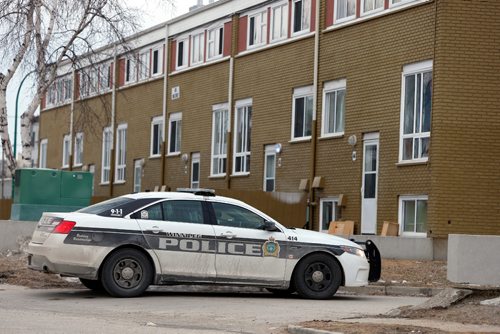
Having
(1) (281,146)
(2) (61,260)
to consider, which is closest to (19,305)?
(2) (61,260)

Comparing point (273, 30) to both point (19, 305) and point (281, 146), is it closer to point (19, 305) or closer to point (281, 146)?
point (281, 146)

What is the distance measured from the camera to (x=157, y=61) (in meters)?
45.9

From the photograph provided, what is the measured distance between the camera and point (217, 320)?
15078 mm

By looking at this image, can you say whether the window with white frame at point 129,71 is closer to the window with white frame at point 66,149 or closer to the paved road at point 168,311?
the window with white frame at point 66,149

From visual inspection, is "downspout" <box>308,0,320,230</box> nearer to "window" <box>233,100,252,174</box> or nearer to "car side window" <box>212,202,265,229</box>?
"window" <box>233,100,252,174</box>

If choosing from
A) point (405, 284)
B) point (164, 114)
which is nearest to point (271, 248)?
point (405, 284)

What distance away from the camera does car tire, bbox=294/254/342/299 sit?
1838 cm

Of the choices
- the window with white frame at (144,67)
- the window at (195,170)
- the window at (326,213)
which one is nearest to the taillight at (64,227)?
the window at (326,213)

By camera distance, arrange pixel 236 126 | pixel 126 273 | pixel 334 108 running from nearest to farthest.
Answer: pixel 126 273 → pixel 334 108 → pixel 236 126

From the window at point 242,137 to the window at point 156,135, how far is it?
6545mm

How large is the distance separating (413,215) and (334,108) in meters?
5.18

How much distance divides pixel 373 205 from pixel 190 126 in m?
13.0

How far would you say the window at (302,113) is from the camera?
1366 inches

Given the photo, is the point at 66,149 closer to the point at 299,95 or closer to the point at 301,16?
the point at 299,95
